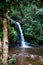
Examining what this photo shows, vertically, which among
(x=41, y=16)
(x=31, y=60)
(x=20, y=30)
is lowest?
(x=31, y=60)

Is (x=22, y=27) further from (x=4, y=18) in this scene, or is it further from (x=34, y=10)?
(x=4, y=18)

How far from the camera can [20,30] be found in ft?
64.6

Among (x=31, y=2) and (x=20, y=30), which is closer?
(x=31, y=2)

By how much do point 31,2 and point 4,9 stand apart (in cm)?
94

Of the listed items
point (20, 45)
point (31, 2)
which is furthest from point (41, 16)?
point (31, 2)

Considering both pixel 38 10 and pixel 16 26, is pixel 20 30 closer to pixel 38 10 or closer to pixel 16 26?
pixel 16 26

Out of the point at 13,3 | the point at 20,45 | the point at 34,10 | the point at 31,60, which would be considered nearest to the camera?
the point at 13,3

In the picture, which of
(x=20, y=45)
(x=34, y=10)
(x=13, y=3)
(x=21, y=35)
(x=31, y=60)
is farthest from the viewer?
(x=34, y=10)

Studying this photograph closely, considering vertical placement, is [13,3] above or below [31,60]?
above

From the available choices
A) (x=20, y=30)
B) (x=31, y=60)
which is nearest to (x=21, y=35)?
(x=20, y=30)

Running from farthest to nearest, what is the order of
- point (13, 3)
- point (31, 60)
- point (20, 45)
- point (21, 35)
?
1. point (21, 35)
2. point (20, 45)
3. point (31, 60)
4. point (13, 3)

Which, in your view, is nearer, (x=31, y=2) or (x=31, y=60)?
(x=31, y=2)

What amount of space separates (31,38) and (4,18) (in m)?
12.4

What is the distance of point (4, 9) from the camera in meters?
6.91
